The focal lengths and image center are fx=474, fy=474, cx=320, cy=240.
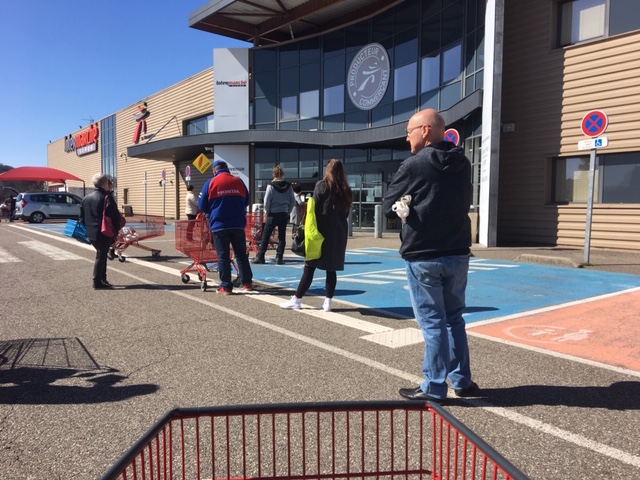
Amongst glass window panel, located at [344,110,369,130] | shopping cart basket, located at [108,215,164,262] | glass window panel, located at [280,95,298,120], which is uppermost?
glass window panel, located at [280,95,298,120]

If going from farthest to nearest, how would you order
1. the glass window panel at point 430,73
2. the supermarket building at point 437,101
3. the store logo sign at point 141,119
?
the store logo sign at point 141,119 < the glass window panel at point 430,73 < the supermarket building at point 437,101

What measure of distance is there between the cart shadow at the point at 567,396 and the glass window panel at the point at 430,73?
15263 mm

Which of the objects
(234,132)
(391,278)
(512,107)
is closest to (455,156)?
(391,278)

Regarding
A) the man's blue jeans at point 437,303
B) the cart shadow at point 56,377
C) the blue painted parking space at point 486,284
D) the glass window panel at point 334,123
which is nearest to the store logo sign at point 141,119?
the glass window panel at point 334,123

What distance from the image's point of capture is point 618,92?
39.8 feet

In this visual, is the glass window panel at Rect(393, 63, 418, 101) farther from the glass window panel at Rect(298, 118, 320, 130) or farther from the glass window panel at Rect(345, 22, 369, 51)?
the glass window panel at Rect(298, 118, 320, 130)

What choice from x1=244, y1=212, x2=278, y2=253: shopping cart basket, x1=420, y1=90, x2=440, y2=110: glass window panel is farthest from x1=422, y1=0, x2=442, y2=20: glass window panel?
x1=244, y1=212, x2=278, y2=253: shopping cart basket

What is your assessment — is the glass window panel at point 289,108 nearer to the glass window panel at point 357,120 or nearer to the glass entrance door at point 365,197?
the glass window panel at point 357,120

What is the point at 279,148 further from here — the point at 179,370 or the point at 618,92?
the point at 179,370

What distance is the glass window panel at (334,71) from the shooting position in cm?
2147

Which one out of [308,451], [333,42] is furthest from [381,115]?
[308,451]

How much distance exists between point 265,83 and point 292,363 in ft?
72.8

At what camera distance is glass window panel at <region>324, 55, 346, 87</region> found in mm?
21469

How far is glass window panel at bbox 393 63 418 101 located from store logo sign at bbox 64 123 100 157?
118ft
